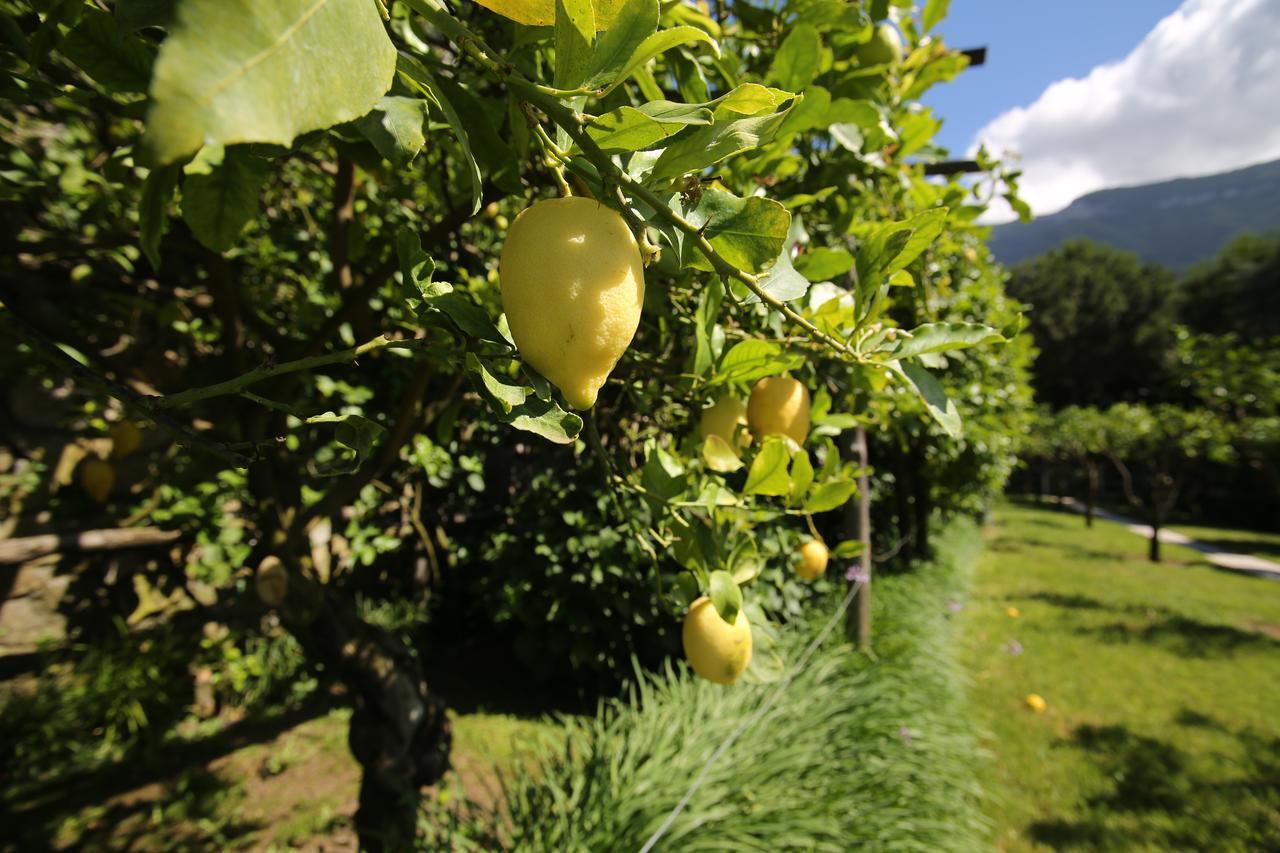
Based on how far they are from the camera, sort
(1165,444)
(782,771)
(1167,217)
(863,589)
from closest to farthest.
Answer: (782,771), (863,589), (1165,444), (1167,217)

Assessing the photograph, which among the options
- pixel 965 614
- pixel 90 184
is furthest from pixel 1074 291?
pixel 90 184

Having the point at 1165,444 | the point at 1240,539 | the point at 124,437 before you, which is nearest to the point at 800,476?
the point at 124,437

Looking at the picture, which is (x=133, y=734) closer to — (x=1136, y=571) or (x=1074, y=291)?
(x=1136, y=571)

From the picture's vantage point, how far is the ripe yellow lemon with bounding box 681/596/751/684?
0.78 m

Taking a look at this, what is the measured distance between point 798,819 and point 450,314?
2.24 m

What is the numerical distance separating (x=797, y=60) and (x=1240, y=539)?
1892 centimetres

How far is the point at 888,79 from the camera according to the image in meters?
1.12

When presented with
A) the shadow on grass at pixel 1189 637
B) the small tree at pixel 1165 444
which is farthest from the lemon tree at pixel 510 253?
the small tree at pixel 1165 444

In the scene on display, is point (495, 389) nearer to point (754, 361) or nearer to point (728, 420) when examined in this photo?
point (754, 361)

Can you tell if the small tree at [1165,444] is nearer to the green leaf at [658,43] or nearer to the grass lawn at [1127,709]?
the grass lawn at [1127,709]

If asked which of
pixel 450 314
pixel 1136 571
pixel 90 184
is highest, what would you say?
pixel 90 184

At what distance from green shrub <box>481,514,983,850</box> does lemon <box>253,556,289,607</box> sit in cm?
103

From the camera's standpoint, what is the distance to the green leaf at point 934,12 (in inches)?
42.3

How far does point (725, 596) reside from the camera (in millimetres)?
653
